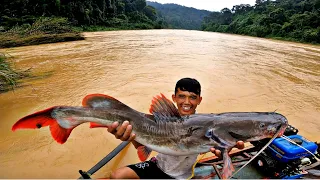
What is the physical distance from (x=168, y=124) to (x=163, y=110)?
4.5 inches

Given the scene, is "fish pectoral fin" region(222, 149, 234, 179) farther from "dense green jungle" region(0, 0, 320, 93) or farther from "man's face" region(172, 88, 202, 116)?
"dense green jungle" region(0, 0, 320, 93)

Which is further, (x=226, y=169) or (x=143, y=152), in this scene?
(x=143, y=152)

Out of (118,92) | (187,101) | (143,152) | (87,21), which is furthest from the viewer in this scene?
(87,21)

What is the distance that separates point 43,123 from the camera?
172 centimetres

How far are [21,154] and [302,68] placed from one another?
41.9 ft

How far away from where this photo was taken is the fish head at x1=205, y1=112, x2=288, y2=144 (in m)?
1.73

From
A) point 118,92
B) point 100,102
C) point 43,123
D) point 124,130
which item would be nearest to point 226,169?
point 124,130

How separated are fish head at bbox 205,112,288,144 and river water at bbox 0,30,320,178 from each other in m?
2.34

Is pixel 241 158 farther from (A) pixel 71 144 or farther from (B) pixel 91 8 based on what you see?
(B) pixel 91 8

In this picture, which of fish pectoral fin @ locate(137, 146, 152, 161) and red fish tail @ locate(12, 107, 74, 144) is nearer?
red fish tail @ locate(12, 107, 74, 144)

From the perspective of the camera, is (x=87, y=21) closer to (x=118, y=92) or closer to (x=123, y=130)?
(x=118, y=92)

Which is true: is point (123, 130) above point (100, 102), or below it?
below

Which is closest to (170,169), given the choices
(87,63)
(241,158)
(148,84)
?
(241,158)

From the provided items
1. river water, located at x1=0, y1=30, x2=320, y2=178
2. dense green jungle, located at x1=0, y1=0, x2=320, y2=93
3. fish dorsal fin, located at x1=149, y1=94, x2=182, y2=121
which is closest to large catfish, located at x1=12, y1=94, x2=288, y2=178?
fish dorsal fin, located at x1=149, y1=94, x2=182, y2=121
